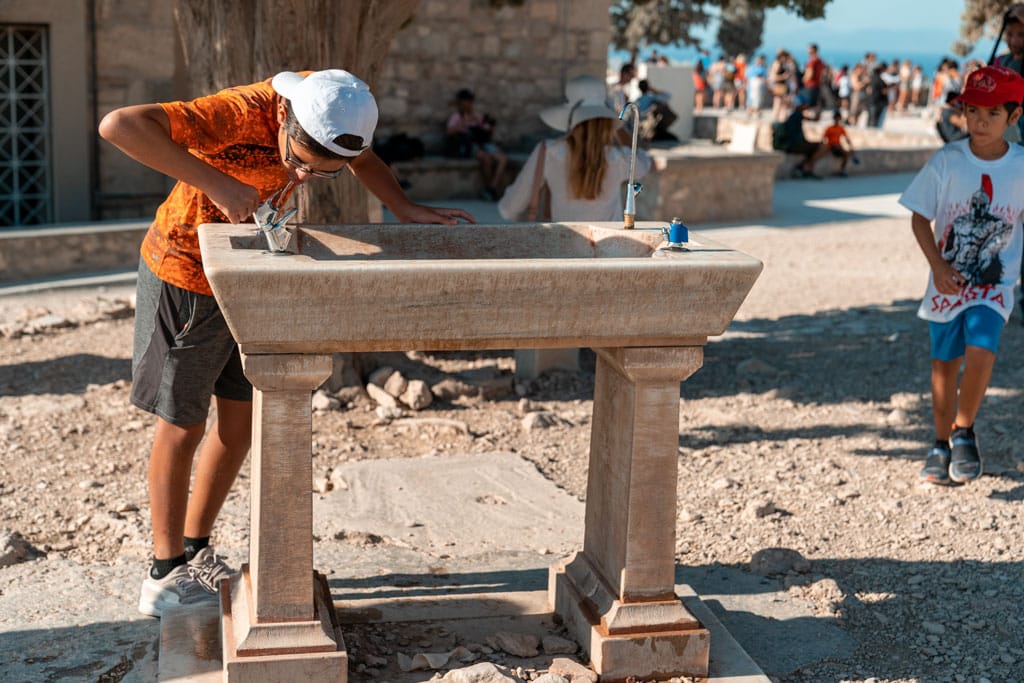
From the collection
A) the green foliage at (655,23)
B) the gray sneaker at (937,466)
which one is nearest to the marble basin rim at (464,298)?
the gray sneaker at (937,466)

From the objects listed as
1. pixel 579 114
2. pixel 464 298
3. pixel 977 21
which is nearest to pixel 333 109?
pixel 464 298

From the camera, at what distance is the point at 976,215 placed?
15.9 feet

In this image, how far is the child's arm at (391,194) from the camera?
12.3 ft

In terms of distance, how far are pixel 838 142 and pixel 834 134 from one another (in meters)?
0.23

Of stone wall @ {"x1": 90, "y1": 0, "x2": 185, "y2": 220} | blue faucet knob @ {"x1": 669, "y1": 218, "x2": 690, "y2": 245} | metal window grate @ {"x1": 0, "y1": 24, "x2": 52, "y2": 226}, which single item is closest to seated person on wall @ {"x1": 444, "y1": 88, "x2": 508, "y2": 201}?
stone wall @ {"x1": 90, "y1": 0, "x2": 185, "y2": 220}

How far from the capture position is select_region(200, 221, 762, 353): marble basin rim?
9.54 ft

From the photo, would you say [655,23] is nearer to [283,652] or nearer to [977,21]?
[977,21]

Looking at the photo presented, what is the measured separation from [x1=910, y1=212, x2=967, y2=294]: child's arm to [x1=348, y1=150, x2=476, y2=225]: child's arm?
202 centimetres

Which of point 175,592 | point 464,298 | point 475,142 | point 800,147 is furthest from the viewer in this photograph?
point 800,147

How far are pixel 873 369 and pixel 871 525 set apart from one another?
2441 mm

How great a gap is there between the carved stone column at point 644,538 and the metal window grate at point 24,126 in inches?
318

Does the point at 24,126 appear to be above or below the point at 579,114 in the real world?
below

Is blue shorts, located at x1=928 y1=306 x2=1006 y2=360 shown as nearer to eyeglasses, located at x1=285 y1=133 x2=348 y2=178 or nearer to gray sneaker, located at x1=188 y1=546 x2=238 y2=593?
eyeglasses, located at x1=285 y1=133 x2=348 y2=178

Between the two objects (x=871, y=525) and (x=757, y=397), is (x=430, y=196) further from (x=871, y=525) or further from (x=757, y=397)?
(x=871, y=525)
